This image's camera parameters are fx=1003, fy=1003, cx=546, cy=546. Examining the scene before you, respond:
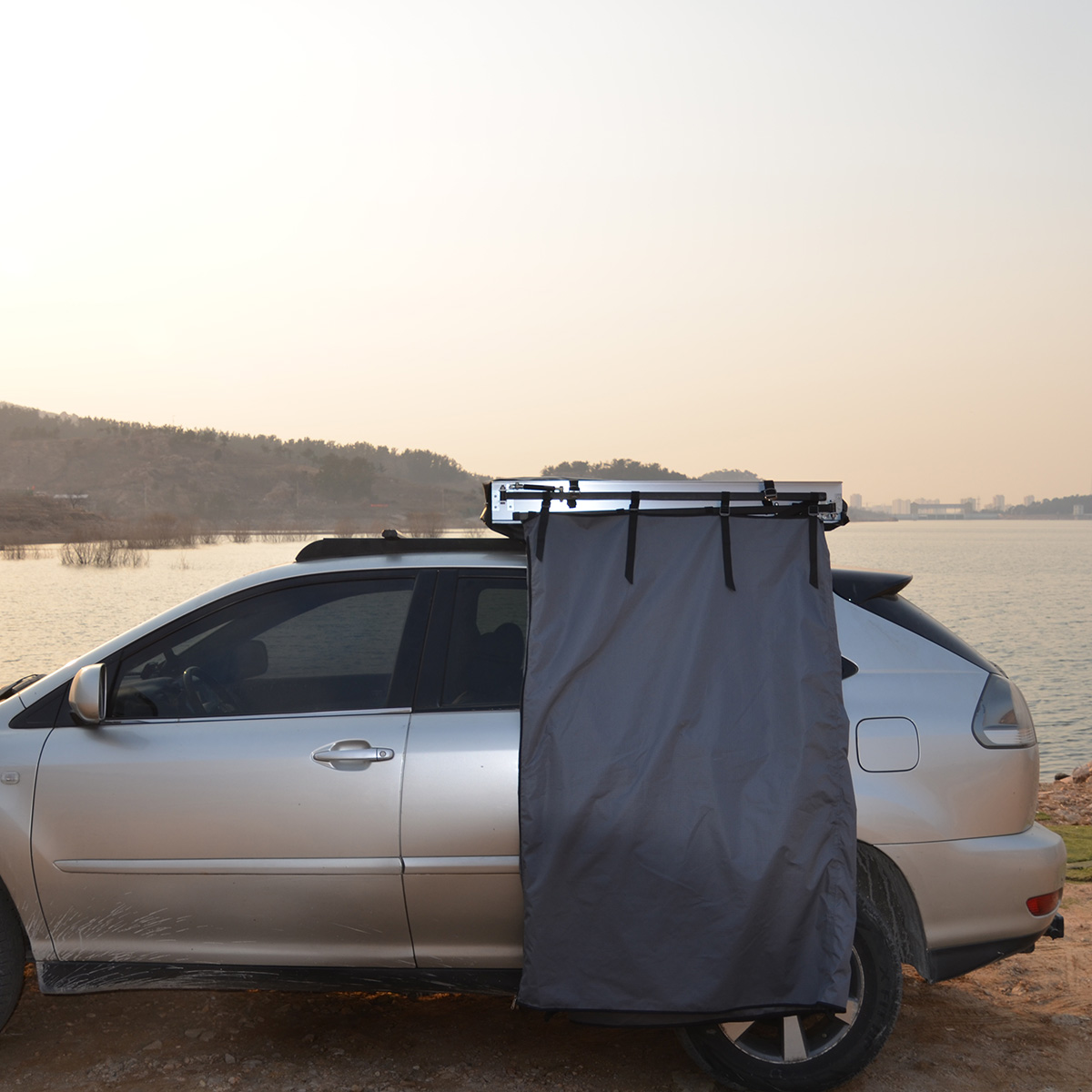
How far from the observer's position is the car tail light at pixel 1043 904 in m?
3.24

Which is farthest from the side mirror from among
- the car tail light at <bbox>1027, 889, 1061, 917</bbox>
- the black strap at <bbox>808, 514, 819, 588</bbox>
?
the car tail light at <bbox>1027, 889, 1061, 917</bbox>

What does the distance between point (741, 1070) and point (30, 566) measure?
5491 centimetres

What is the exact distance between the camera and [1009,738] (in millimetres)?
3230

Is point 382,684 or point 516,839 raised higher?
point 382,684

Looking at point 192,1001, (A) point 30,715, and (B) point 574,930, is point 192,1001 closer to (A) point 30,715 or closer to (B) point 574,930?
(A) point 30,715

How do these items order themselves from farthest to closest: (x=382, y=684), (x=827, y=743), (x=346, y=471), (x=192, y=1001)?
(x=346, y=471), (x=192, y=1001), (x=382, y=684), (x=827, y=743)

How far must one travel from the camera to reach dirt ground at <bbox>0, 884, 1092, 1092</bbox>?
11.0 ft

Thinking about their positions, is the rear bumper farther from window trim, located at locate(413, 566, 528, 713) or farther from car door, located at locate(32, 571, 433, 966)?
car door, located at locate(32, 571, 433, 966)

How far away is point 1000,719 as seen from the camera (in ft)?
10.7

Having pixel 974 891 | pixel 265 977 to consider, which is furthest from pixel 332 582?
pixel 974 891

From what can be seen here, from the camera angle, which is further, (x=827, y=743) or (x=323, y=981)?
(x=323, y=981)

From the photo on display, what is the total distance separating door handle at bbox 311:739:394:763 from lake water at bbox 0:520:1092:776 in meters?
12.6

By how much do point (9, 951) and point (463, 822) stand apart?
1624 millimetres

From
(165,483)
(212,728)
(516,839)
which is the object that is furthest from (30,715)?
(165,483)
